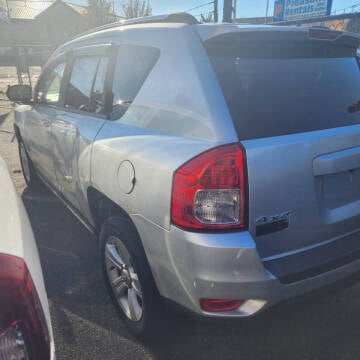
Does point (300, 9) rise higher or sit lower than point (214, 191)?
higher

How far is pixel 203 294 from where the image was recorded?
5.78 feet

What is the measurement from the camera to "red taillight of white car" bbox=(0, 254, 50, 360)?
3.57 ft

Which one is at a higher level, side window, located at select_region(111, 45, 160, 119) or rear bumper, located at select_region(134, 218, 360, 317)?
side window, located at select_region(111, 45, 160, 119)

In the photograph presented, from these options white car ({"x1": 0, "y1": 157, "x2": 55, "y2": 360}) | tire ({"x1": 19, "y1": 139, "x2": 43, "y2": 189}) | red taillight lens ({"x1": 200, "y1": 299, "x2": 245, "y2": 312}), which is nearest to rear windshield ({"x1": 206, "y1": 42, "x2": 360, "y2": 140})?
red taillight lens ({"x1": 200, "y1": 299, "x2": 245, "y2": 312})

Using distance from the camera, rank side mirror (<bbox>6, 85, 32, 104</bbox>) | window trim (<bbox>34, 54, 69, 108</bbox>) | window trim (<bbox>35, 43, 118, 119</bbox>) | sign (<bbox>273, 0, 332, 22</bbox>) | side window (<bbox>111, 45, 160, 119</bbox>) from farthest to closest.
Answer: sign (<bbox>273, 0, 332, 22</bbox>)
side mirror (<bbox>6, 85, 32, 104</bbox>)
window trim (<bbox>34, 54, 69, 108</bbox>)
window trim (<bbox>35, 43, 118, 119</bbox>)
side window (<bbox>111, 45, 160, 119</bbox>)

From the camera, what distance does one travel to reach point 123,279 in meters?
2.44

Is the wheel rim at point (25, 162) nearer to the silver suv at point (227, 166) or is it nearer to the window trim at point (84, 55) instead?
the window trim at point (84, 55)

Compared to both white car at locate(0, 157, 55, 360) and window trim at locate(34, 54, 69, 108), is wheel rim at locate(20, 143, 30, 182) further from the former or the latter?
white car at locate(0, 157, 55, 360)

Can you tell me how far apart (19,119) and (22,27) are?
60100mm

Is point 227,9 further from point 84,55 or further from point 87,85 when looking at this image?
point 87,85

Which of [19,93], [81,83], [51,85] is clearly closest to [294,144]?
[81,83]

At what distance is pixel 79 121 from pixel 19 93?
187cm

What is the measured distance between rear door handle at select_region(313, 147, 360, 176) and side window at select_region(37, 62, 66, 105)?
261cm

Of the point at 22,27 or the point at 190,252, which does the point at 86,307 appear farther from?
the point at 22,27
